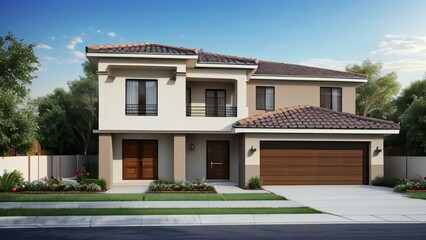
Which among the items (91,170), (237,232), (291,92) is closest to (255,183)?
Answer: (291,92)

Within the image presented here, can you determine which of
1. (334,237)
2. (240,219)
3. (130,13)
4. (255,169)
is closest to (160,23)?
(130,13)

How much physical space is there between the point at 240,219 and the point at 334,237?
Answer: 3273 millimetres

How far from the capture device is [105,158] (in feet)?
73.9

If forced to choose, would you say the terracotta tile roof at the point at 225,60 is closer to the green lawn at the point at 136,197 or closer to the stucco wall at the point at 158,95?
the stucco wall at the point at 158,95

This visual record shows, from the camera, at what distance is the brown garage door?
909 inches

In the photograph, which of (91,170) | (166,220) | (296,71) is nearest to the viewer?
(166,220)

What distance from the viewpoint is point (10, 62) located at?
855 inches

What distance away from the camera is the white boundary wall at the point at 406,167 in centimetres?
2406

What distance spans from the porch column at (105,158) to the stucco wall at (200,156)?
15.8 ft

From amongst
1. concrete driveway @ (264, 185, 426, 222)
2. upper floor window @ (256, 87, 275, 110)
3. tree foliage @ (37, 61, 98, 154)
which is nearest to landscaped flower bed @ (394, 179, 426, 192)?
concrete driveway @ (264, 185, 426, 222)

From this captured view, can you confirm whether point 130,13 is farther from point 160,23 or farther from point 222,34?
point 222,34

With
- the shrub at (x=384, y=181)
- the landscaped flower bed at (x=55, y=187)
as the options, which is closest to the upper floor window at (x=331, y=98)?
the shrub at (x=384, y=181)

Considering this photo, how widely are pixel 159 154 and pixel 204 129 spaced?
338 cm

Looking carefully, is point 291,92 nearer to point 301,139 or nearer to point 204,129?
point 301,139
